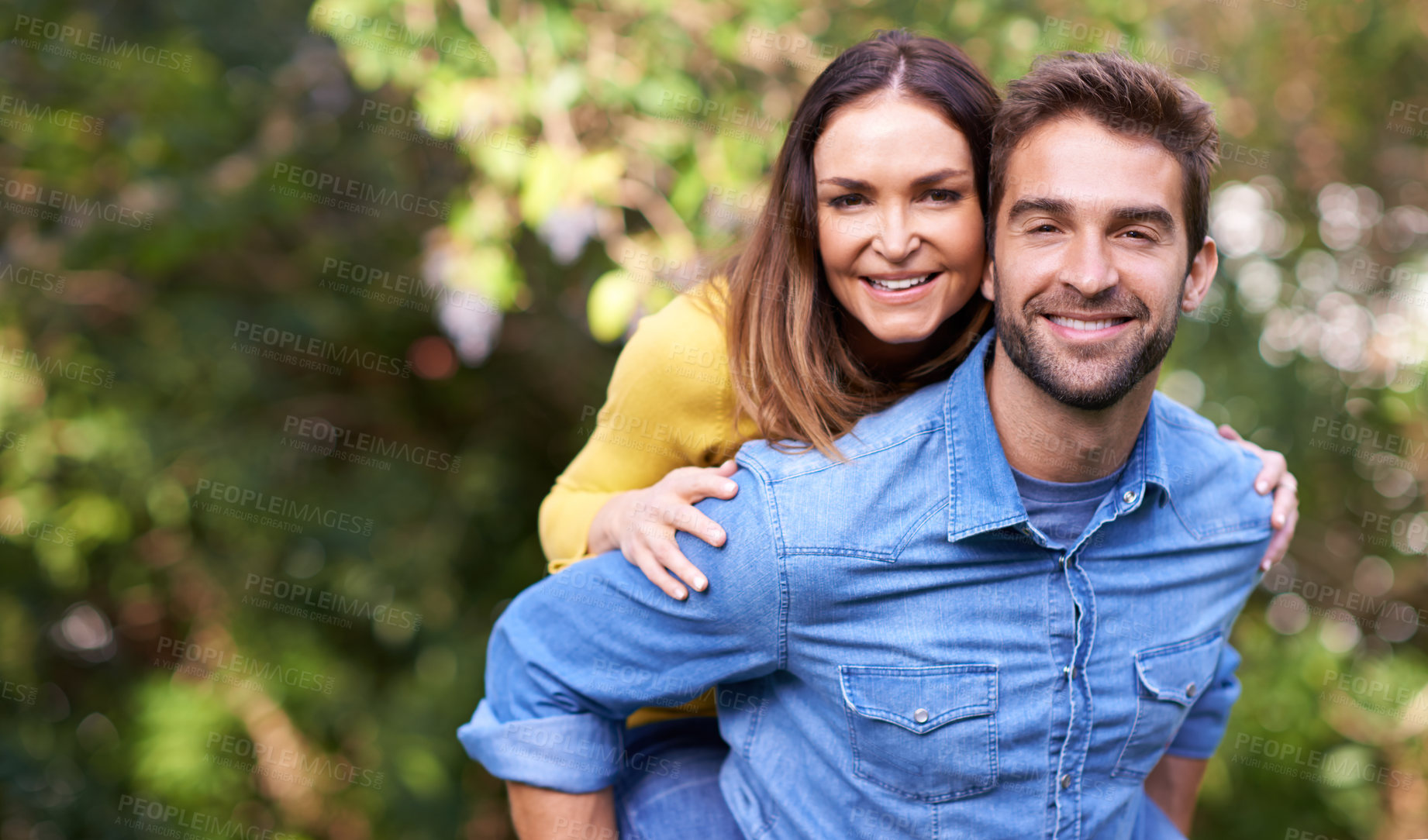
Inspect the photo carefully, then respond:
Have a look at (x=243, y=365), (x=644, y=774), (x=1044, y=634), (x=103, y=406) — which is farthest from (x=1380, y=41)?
(x=103, y=406)

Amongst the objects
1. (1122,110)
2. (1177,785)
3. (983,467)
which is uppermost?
(1122,110)

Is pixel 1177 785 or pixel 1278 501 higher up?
pixel 1278 501

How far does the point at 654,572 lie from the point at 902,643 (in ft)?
1.23

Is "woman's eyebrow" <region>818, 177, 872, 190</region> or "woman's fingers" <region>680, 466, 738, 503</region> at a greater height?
"woman's eyebrow" <region>818, 177, 872, 190</region>

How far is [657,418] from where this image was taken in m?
1.99

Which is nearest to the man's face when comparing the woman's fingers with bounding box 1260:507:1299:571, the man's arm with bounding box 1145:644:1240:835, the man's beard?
the man's beard

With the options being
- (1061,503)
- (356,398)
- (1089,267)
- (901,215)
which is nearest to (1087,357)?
(1089,267)

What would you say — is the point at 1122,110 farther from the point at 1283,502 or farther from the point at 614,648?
the point at 614,648

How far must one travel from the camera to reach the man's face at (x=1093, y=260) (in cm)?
158

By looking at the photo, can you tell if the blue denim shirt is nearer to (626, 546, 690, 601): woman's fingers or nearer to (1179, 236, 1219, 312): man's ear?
(626, 546, 690, 601): woman's fingers

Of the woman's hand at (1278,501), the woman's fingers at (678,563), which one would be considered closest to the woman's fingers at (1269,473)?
the woman's hand at (1278,501)

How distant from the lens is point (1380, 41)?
3820 mm

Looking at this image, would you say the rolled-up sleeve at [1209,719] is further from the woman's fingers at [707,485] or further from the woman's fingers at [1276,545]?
the woman's fingers at [707,485]

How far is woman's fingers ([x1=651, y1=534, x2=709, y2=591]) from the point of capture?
64.7 inches
